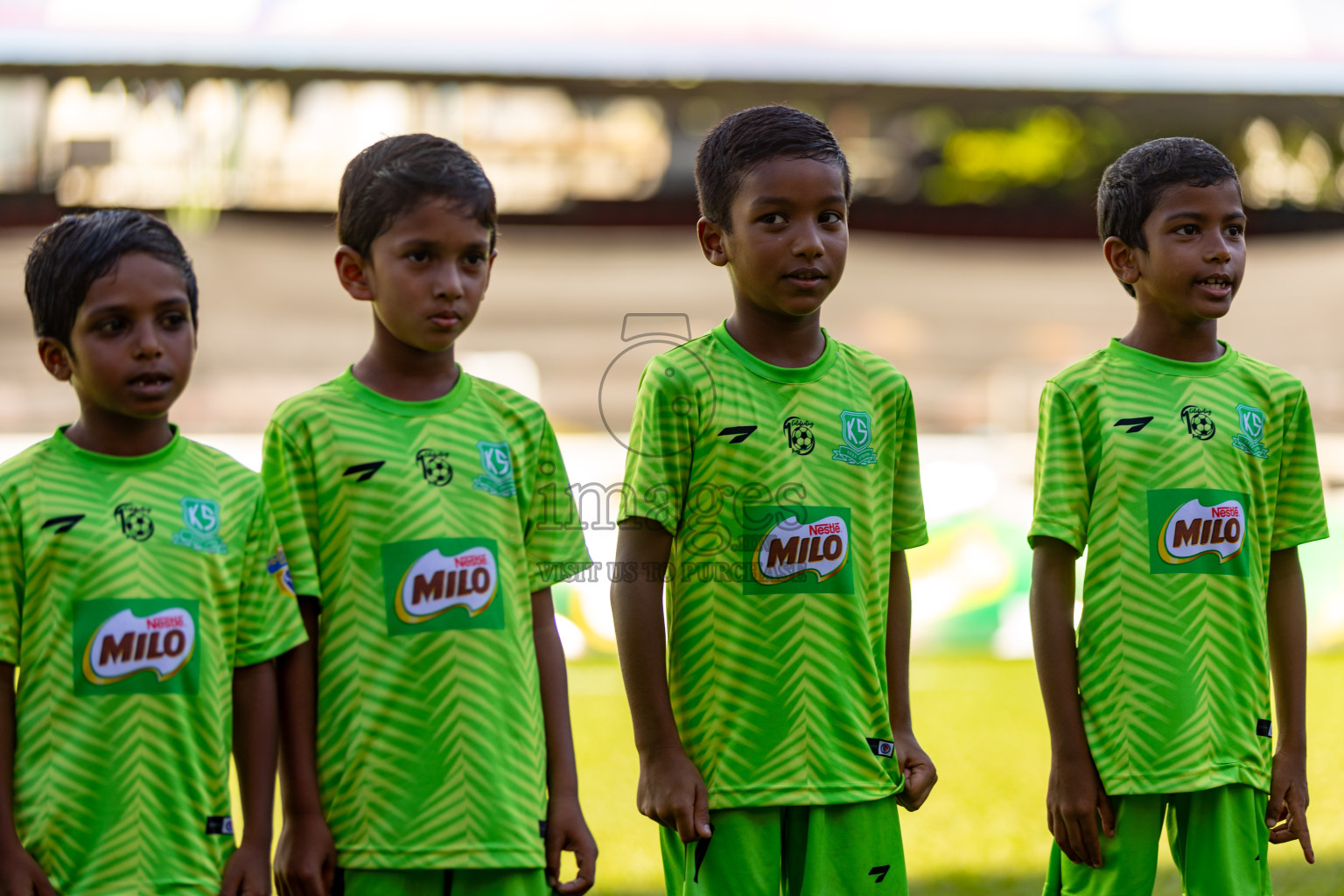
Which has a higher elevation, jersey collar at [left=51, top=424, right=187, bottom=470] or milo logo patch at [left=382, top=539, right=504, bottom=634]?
jersey collar at [left=51, top=424, right=187, bottom=470]

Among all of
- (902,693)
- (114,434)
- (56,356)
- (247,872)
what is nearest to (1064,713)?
(902,693)

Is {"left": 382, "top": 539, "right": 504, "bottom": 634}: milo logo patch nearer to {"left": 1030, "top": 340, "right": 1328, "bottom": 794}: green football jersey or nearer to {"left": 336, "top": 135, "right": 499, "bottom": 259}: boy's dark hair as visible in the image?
{"left": 336, "top": 135, "right": 499, "bottom": 259}: boy's dark hair

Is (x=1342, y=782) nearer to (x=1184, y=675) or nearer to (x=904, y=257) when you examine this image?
(x=1184, y=675)

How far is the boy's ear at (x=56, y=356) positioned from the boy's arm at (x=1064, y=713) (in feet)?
5.52

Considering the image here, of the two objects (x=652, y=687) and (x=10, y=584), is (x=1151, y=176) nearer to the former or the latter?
(x=652, y=687)

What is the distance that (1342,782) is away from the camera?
243 inches

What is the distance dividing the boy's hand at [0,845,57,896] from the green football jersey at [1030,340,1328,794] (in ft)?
5.69

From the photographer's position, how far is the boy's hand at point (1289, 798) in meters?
2.75

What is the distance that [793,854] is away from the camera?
249 cm

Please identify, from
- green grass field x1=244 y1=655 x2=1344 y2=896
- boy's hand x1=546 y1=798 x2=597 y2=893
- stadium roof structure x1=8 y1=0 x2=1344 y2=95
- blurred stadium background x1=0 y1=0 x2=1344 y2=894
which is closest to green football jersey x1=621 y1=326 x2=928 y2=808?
boy's hand x1=546 y1=798 x2=597 y2=893

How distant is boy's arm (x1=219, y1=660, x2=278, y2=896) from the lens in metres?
2.23

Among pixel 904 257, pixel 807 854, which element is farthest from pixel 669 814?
pixel 904 257

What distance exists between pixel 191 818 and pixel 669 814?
0.74 m

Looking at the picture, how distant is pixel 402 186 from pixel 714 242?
0.59 metres
